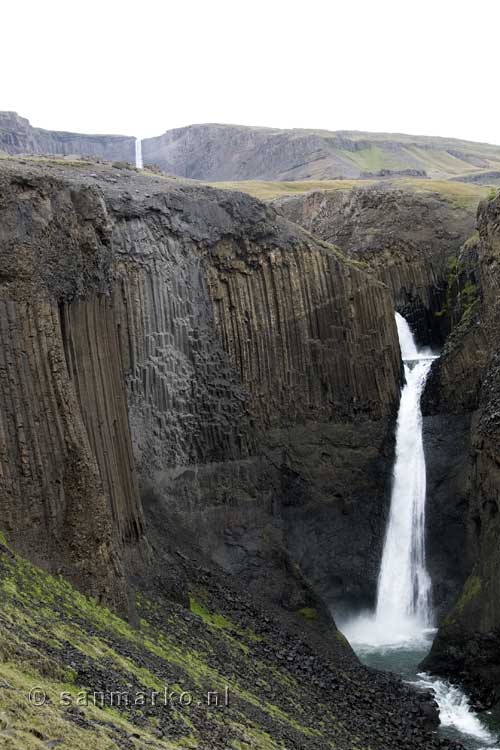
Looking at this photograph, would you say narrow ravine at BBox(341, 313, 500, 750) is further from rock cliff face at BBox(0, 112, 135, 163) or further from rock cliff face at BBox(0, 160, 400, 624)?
rock cliff face at BBox(0, 112, 135, 163)

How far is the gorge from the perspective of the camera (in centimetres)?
2400

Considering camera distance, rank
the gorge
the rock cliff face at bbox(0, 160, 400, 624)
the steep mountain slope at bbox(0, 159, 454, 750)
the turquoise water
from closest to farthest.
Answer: the steep mountain slope at bbox(0, 159, 454, 750), the gorge, the rock cliff face at bbox(0, 160, 400, 624), the turquoise water

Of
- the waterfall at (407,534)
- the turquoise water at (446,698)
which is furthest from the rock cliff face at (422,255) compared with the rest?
the turquoise water at (446,698)

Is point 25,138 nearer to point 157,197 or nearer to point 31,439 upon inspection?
point 157,197

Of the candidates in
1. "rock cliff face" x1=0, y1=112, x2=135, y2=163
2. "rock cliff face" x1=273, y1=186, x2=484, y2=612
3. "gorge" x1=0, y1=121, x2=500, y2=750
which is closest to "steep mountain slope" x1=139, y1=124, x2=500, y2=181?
"rock cliff face" x1=0, y1=112, x2=135, y2=163

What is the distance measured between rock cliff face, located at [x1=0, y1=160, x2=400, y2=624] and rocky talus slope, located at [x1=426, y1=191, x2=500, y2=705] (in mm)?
3555

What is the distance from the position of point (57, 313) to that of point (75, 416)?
9.66ft

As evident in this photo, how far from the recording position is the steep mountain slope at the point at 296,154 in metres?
132

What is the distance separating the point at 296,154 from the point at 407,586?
334 ft

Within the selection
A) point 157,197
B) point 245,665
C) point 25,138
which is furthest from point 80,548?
point 25,138

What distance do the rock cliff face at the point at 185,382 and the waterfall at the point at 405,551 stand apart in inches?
28.1

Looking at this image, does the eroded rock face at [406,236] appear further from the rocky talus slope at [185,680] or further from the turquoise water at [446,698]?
the rocky talus slope at [185,680]

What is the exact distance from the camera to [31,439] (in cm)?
2548

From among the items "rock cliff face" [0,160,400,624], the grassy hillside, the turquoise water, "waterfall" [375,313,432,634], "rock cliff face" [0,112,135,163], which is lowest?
the turquoise water
